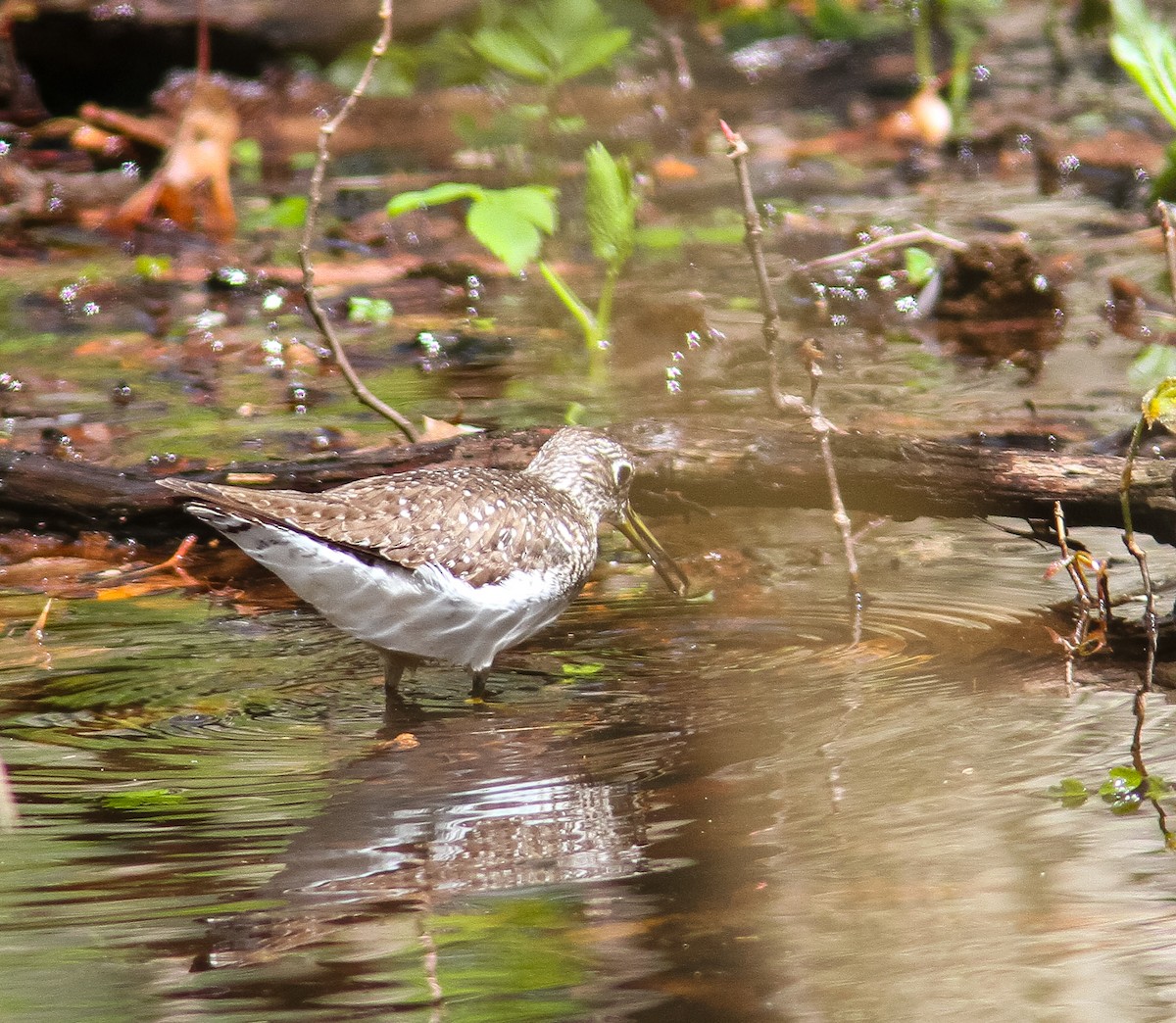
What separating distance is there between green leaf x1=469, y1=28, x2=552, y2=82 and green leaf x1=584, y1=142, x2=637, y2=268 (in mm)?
1266

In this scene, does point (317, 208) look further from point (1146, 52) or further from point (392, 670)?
point (1146, 52)

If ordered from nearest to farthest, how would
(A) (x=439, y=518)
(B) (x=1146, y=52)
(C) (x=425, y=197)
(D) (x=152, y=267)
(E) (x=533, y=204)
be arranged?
(A) (x=439, y=518) → (B) (x=1146, y=52) → (C) (x=425, y=197) → (E) (x=533, y=204) → (D) (x=152, y=267)

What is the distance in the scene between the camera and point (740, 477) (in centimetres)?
572

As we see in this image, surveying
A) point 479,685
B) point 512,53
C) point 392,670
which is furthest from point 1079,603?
point 512,53

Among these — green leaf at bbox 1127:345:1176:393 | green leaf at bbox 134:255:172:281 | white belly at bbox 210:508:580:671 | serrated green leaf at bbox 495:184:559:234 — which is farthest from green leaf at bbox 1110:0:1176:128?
green leaf at bbox 134:255:172:281

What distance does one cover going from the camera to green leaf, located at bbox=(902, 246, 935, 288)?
9.92 m

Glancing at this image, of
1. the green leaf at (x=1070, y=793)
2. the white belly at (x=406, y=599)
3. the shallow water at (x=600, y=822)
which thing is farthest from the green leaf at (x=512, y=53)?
the green leaf at (x=1070, y=793)

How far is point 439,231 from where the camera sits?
11.9 meters

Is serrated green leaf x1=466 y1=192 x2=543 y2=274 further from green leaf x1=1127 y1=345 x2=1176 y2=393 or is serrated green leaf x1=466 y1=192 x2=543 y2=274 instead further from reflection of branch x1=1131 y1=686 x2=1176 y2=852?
reflection of branch x1=1131 y1=686 x2=1176 y2=852

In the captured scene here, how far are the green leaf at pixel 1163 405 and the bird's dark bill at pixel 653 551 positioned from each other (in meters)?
1.93

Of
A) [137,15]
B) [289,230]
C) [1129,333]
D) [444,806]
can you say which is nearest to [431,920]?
[444,806]

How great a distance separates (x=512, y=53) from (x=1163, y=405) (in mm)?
5271

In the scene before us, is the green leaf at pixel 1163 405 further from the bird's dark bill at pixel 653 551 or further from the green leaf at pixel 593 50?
the green leaf at pixel 593 50

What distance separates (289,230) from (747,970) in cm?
927
